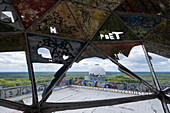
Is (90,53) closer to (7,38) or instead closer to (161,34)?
(161,34)

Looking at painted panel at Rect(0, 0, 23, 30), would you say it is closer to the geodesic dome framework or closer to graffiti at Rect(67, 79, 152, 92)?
the geodesic dome framework

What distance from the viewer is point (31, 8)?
3465 mm

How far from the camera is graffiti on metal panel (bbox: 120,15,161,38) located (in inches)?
170

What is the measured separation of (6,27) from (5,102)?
2.54 meters

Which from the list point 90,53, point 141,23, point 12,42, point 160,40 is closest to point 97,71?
point 90,53

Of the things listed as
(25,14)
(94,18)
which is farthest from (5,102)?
(94,18)

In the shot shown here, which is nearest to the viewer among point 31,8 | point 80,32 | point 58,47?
point 31,8

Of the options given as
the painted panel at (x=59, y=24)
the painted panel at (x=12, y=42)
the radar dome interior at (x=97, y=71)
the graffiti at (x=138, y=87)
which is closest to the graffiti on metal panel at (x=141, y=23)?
the painted panel at (x=59, y=24)

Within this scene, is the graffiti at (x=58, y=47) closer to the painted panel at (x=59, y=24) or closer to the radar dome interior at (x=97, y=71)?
the painted panel at (x=59, y=24)

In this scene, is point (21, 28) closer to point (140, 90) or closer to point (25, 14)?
point (25, 14)

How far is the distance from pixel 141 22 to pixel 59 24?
348 cm

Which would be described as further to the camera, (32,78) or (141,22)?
(141,22)

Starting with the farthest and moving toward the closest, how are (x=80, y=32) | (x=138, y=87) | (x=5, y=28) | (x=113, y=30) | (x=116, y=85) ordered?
1. (x=116, y=85)
2. (x=138, y=87)
3. (x=113, y=30)
4. (x=80, y=32)
5. (x=5, y=28)

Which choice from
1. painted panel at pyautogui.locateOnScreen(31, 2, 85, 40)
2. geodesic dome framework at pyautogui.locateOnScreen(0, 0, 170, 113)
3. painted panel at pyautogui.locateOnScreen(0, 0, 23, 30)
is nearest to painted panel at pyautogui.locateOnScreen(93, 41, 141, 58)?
geodesic dome framework at pyautogui.locateOnScreen(0, 0, 170, 113)
